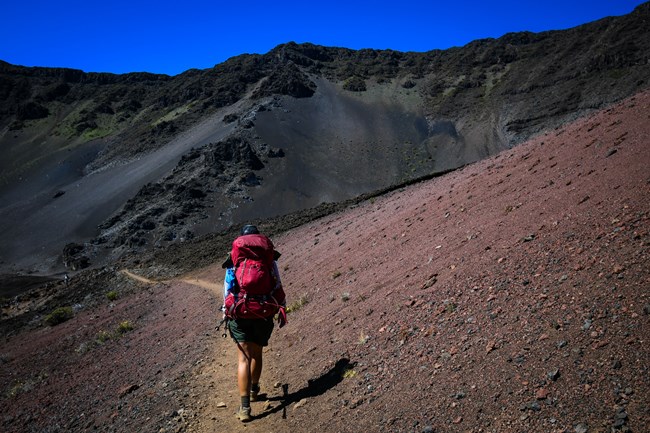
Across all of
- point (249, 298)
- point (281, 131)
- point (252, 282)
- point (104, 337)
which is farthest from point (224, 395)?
point (281, 131)

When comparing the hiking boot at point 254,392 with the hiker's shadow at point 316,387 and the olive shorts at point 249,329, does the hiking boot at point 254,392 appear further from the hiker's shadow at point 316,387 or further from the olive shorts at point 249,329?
the olive shorts at point 249,329

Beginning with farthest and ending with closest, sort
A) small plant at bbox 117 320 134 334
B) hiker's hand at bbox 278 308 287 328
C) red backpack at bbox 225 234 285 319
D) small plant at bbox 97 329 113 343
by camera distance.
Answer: small plant at bbox 117 320 134 334
small plant at bbox 97 329 113 343
hiker's hand at bbox 278 308 287 328
red backpack at bbox 225 234 285 319

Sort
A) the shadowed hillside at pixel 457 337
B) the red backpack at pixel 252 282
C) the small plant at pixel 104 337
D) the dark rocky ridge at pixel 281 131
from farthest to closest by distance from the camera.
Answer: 1. the dark rocky ridge at pixel 281 131
2. the small plant at pixel 104 337
3. the red backpack at pixel 252 282
4. the shadowed hillside at pixel 457 337

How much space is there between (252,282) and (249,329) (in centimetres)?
65

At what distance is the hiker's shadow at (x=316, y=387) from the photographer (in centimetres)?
582

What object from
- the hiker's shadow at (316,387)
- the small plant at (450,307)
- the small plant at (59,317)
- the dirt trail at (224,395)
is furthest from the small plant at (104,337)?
the small plant at (450,307)

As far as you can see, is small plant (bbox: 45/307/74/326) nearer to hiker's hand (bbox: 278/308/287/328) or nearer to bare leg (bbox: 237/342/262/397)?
bare leg (bbox: 237/342/262/397)

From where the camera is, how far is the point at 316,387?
6.01m

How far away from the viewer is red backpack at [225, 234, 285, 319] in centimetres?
550

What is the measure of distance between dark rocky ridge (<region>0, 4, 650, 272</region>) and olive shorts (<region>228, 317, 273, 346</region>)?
51663 millimetres

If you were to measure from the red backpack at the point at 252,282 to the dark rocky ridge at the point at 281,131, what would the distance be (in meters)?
51.8

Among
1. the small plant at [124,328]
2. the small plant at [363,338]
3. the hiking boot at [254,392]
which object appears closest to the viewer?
the hiking boot at [254,392]

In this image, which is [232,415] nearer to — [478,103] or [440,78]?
[478,103]

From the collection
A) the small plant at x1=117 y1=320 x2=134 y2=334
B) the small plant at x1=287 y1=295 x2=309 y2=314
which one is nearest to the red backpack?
the small plant at x1=287 y1=295 x2=309 y2=314
